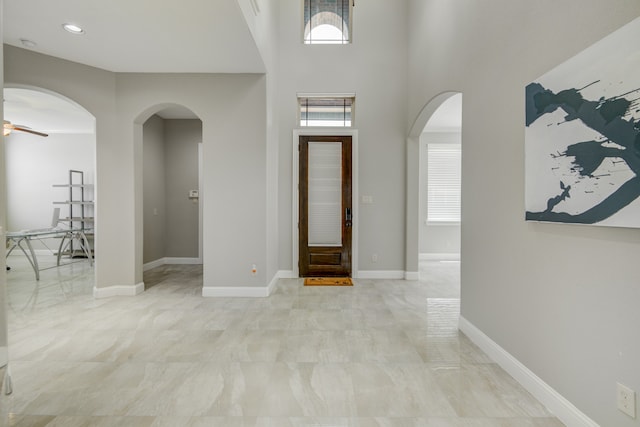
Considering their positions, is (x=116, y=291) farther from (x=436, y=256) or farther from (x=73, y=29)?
(x=436, y=256)

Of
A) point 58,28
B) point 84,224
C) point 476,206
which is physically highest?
point 58,28

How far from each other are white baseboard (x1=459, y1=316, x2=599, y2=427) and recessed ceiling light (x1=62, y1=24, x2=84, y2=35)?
4.56 meters

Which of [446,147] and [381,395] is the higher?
[446,147]

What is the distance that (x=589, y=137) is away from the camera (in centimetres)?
153

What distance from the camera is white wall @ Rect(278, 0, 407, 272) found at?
16.4 ft

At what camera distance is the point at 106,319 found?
323 centimetres

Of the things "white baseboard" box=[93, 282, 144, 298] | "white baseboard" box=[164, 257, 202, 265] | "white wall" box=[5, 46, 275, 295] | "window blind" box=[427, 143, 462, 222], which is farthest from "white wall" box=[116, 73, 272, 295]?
"window blind" box=[427, 143, 462, 222]

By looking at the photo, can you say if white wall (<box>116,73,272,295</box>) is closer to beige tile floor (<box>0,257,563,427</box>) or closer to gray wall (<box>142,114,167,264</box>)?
beige tile floor (<box>0,257,563,427</box>)

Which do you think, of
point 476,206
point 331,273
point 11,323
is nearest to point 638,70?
point 476,206

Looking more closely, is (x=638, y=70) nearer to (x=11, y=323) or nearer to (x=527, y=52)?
(x=527, y=52)

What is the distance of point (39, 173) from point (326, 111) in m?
7.02

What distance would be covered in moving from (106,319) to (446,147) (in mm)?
6643

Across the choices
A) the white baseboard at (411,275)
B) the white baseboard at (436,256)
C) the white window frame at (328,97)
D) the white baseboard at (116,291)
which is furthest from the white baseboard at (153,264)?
the white baseboard at (436,256)

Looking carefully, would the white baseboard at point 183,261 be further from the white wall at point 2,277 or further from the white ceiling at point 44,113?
the white wall at point 2,277
